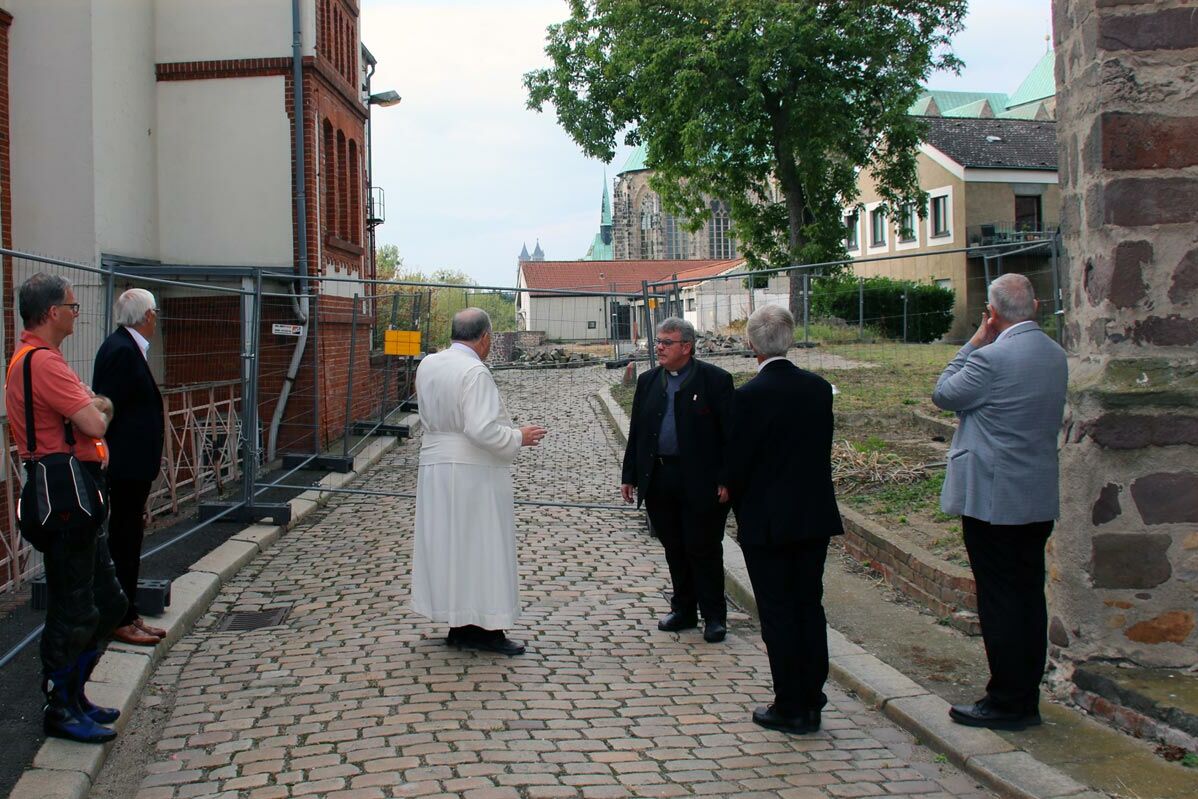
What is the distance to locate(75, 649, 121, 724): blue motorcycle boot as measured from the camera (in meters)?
4.85

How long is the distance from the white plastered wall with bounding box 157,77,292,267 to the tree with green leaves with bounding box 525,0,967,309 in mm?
15482

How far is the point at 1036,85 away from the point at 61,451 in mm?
82624

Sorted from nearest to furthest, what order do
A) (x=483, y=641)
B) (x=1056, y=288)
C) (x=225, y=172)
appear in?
1. (x=483, y=641)
2. (x=1056, y=288)
3. (x=225, y=172)

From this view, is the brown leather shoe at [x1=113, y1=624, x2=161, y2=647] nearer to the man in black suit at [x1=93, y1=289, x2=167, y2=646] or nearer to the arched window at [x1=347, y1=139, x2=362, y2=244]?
the man in black suit at [x1=93, y1=289, x2=167, y2=646]

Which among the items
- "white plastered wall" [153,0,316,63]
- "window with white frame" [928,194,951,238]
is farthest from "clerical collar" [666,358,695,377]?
"window with white frame" [928,194,951,238]

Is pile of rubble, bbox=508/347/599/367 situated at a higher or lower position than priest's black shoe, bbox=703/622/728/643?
higher

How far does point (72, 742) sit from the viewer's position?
4773 mm

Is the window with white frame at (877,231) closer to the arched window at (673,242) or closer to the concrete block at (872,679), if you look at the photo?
the concrete block at (872,679)

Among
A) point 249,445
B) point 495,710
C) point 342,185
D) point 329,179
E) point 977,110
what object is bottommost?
point 495,710

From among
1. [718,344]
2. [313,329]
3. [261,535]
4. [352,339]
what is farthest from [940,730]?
[313,329]

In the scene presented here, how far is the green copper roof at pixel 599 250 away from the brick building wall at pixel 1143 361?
114328 mm

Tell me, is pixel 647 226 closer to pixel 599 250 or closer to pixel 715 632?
pixel 599 250

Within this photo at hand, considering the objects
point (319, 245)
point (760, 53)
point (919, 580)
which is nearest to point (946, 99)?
point (760, 53)

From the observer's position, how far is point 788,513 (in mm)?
4949
